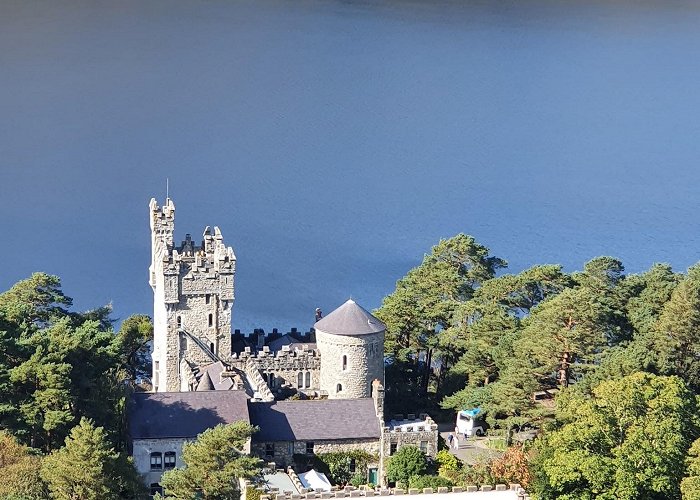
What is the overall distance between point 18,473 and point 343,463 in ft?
42.6

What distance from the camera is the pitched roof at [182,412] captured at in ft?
164

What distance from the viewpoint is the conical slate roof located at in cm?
5569

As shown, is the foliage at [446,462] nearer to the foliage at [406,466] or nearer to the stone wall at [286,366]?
the foliage at [406,466]

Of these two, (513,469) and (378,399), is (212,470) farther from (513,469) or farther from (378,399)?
(513,469)

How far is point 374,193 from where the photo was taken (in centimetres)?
11075

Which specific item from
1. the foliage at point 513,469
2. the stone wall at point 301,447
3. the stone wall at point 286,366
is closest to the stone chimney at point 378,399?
the stone wall at point 301,447

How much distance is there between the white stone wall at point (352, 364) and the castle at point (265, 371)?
0.13ft

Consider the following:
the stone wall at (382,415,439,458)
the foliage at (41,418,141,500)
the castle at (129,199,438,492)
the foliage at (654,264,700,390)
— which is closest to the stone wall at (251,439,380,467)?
the castle at (129,199,438,492)

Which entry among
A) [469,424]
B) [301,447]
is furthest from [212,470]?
[469,424]

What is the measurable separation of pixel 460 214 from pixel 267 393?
53123 mm

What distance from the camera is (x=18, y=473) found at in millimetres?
44281

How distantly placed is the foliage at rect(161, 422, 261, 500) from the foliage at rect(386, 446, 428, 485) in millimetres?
6328

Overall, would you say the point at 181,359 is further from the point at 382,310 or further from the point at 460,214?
the point at 460,214

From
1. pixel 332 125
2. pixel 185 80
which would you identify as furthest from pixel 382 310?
pixel 185 80
